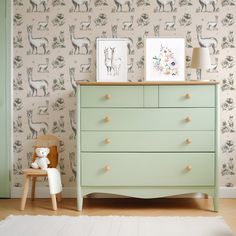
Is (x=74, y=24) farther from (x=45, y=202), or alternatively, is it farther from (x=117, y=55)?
(x=45, y=202)

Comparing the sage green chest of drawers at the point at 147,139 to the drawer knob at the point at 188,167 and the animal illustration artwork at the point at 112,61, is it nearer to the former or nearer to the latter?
the drawer knob at the point at 188,167

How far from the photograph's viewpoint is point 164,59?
4.59 m

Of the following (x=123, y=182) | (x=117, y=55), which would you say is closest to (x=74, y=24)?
(x=117, y=55)

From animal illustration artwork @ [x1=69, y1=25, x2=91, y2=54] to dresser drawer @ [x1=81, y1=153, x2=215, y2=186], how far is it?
3.62ft

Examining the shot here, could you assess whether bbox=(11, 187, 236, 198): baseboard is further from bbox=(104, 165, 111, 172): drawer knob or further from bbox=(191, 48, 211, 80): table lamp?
bbox=(191, 48, 211, 80): table lamp

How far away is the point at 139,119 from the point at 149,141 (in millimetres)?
198

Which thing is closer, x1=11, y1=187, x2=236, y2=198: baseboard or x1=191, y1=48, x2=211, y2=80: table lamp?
x1=191, y1=48, x2=211, y2=80: table lamp

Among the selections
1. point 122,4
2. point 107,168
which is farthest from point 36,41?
point 107,168

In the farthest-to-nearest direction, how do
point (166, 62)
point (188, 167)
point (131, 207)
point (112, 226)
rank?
point (166, 62)
point (131, 207)
point (188, 167)
point (112, 226)

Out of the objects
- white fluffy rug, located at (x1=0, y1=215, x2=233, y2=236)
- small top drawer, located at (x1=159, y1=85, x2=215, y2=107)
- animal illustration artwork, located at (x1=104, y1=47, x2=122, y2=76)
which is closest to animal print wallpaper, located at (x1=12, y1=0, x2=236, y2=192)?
animal illustration artwork, located at (x1=104, y1=47, x2=122, y2=76)

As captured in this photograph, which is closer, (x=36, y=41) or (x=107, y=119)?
(x=107, y=119)

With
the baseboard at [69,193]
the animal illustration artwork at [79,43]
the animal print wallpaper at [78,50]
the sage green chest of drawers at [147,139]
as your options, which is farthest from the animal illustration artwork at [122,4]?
the baseboard at [69,193]

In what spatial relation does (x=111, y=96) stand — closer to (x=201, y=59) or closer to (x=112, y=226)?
(x=201, y=59)

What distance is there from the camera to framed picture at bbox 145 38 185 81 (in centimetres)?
458
